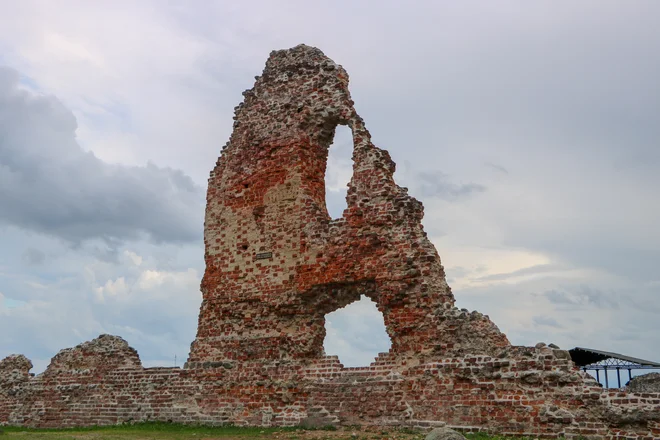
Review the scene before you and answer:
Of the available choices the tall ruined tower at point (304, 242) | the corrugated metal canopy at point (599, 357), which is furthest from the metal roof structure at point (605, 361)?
the tall ruined tower at point (304, 242)

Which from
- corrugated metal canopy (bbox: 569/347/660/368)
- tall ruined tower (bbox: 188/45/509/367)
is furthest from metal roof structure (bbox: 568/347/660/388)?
tall ruined tower (bbox: 188/45/509/367)

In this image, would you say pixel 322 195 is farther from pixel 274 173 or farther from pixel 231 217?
pixel 231 217

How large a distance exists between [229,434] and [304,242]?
327 centimetres

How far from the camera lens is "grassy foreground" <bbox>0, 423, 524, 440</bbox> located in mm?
9242

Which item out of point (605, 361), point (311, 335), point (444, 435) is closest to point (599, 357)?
point (605, 361)

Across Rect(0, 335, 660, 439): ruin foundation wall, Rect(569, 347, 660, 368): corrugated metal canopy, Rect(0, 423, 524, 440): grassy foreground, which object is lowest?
Rect(0, 423, 524, 440): grassy foreground

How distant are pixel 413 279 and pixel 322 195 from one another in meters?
2.86

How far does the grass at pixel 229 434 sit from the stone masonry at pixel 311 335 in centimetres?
25

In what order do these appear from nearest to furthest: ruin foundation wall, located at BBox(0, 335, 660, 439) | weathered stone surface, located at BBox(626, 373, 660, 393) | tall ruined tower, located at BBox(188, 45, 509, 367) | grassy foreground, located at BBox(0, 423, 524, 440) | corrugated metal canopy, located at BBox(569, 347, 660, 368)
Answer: ruin foundation wall, located at BBox(0, 335, 660, 439), grassy foreground, located at BBox(0, 423, 524, 440), tall ruined tower, located at BBox(188, 45, 509, 367), weathered stone surface, located at BBox(626, 373, 660, 393), corrugated metal canopy, located at BBox(569, 347, 660, 368)

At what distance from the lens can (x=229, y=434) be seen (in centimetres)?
1055

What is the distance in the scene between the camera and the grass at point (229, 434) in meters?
9.24

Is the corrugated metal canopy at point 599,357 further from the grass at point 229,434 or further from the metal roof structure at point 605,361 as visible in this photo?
the grass at point 229,434

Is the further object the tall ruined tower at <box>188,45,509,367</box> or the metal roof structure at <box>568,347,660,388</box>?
the metal roof structure at <box>568,347,660,388</box>

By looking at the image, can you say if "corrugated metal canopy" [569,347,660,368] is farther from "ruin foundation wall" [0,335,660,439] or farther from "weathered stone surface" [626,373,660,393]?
"ruin foundation wall" [0,335,660,439]
